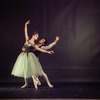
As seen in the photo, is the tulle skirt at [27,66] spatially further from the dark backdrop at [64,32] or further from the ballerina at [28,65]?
the dark backdrop at [64,32]

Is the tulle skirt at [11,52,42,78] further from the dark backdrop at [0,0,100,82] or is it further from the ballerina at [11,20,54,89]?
the dark backdrop at [0,0,100,82]

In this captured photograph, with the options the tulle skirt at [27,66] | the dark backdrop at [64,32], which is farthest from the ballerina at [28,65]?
the dark backdrop at [64,32]

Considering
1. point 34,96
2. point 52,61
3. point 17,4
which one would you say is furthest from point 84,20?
point 34,96

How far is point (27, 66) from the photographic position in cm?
495

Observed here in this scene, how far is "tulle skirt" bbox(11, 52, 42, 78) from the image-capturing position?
16.2 feet

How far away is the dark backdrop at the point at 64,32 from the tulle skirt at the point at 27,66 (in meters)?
1.06

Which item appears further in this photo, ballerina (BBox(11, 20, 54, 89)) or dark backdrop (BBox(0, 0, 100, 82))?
dark backdrop (BBox(0, 0, 100, 82))

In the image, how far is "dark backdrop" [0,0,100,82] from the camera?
607 cm

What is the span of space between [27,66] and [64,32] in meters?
1.65

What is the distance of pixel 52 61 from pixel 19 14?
1.56 m

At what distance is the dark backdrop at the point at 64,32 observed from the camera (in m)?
6.07

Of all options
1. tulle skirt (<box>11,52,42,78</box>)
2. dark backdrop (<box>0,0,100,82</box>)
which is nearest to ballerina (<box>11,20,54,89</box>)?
tulle skirt (<box>11,52,42,78</box>)

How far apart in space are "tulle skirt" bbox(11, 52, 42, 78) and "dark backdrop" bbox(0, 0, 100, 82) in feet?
3.47

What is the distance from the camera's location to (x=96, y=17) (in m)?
6.10
